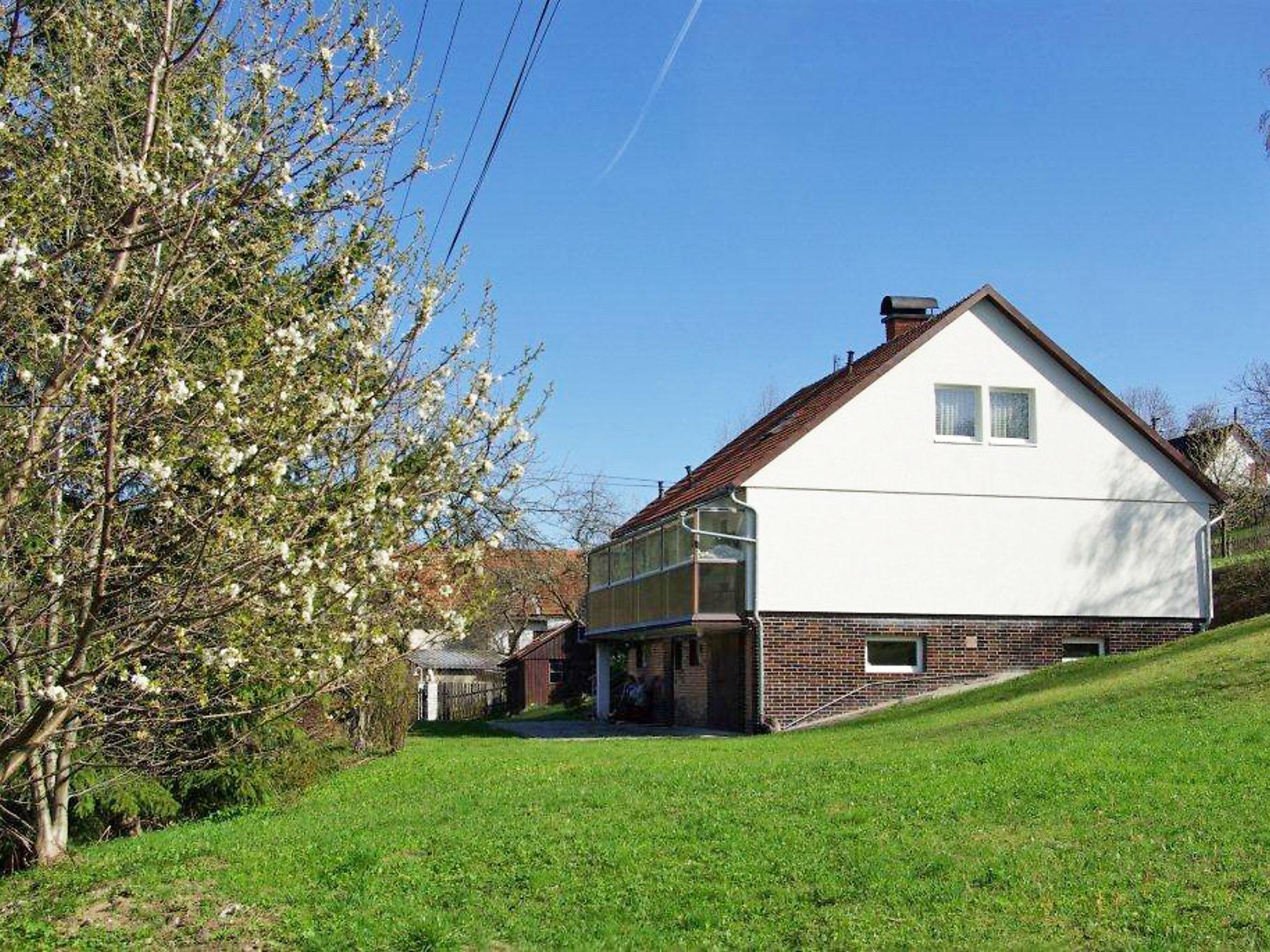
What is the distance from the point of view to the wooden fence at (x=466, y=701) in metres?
47.6

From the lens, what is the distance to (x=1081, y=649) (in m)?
25.8

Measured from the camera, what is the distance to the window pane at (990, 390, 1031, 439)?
84.2 feet

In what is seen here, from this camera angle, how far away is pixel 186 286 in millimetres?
6309

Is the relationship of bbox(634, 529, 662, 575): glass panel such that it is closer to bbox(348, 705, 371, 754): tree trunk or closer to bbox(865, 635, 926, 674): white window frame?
bbox(865, 635, 926, 674): white window frame

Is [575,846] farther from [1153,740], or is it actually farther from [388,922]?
[1153,740]

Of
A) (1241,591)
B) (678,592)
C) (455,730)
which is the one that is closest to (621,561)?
(678,592)

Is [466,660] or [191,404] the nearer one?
[191,404]

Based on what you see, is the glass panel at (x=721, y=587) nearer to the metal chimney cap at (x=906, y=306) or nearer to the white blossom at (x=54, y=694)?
the metal chimney cap at (x=906, y=306)

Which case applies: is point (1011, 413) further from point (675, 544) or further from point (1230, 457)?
point (1230, 457)

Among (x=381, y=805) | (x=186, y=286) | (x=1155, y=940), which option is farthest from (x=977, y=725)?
(x=186, y=286)

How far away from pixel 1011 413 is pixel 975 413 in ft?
2.34

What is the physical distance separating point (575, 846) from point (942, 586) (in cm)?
1599

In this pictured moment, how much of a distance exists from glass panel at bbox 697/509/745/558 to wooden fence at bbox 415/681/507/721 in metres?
22.5

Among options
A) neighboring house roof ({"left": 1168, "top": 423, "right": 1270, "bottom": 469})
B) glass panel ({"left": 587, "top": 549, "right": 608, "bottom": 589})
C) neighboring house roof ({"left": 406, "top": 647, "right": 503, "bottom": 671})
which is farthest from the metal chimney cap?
neighboring house roof ({"left": 406, "top": 647, "right": 503, "bottom": 671})
